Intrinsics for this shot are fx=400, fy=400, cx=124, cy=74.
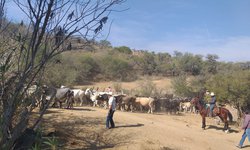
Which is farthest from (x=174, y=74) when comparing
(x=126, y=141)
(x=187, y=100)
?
(x=126, y=141)

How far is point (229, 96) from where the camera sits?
3045 centimetres

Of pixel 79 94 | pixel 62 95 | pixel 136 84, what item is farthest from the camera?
pixel 136 84

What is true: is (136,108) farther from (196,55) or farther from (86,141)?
(196,55)

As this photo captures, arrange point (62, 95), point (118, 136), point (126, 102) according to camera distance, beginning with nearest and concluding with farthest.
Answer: point (118, 136) → point (62, 95) → point (126, 102)

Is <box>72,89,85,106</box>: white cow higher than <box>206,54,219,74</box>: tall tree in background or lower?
lower

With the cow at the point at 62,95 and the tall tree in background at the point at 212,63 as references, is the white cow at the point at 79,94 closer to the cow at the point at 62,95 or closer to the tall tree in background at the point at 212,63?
the cow at the point at 62,95

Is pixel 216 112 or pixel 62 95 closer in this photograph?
pixel 62 95

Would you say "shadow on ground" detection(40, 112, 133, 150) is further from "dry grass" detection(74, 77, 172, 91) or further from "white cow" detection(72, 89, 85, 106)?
"dry grass" detection(74, 77, 172, 91)

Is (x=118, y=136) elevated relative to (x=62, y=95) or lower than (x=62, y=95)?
lower

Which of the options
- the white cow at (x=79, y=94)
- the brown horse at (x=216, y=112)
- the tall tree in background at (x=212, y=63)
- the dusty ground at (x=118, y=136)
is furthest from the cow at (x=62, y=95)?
the tall tree in background at (x=212, y=63)

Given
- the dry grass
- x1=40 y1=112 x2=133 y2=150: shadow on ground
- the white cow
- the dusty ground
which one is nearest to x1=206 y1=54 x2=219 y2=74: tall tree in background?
the dry grass

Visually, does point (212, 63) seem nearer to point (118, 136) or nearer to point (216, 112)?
point (216, 112)

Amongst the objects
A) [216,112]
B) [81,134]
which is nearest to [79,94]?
[216,112]

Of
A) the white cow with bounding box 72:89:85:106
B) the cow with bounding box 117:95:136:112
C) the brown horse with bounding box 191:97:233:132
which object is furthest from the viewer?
the cow with bounding box 117:95:136:112
